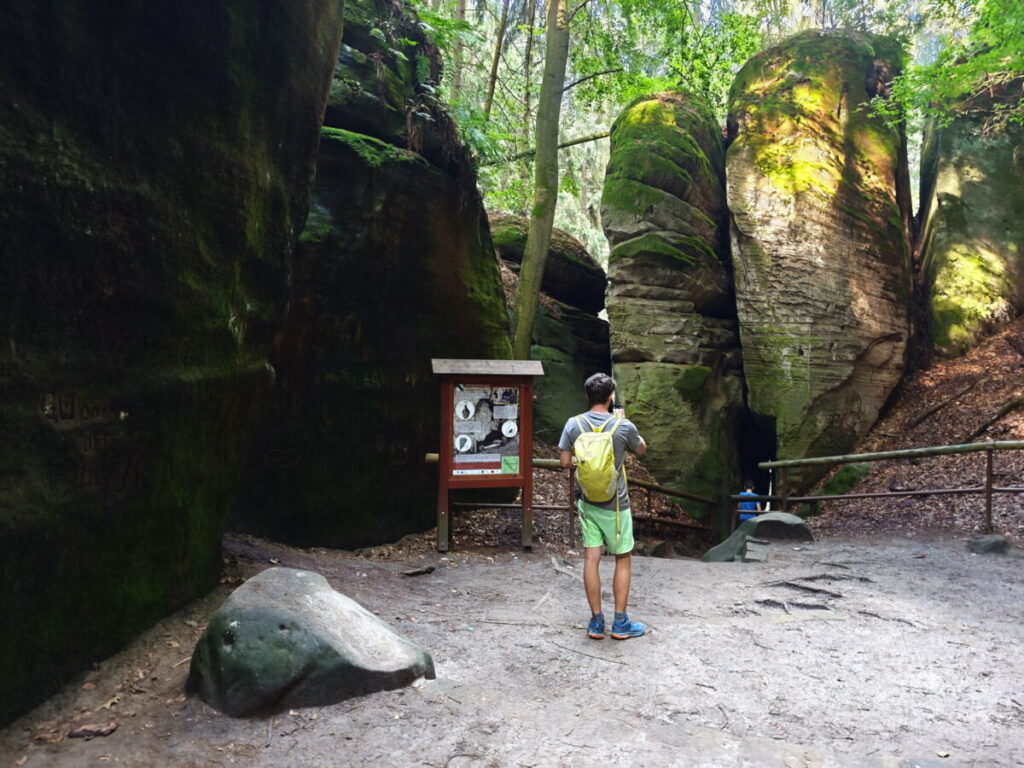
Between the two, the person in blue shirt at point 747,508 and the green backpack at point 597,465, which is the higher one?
the green backpack at point 597,465

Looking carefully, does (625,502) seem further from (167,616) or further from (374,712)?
(167,616)

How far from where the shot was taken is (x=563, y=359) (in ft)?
43.7

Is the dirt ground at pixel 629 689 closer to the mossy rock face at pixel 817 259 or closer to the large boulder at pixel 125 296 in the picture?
the large boulder at pixel 125 296

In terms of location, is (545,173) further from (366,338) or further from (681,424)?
(366,338)

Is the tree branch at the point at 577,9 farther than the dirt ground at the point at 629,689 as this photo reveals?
Yes

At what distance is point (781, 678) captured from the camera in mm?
3674

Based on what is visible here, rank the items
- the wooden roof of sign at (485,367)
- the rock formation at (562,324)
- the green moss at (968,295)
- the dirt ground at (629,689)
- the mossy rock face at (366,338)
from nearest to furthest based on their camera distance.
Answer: the dirt ground at (629,689), the mossy rock face at (366,338), the wooden roof of sign at (485,367), the rock formation at (562,324), the green moss at (968,295)

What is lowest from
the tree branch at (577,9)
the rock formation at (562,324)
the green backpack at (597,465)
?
the green backpack at (597,465)

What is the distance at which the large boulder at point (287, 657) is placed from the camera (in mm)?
3057

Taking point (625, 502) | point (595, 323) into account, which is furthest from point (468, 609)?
point (595, 323)

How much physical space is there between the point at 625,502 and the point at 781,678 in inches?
51.7

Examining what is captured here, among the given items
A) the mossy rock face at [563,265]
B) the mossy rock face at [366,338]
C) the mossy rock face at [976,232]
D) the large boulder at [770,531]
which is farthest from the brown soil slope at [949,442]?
the mossy rock face at [563,265]

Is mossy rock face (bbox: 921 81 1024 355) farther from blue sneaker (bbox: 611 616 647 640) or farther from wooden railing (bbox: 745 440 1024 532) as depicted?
blue sneaker (bbox: 611 616 647 640)

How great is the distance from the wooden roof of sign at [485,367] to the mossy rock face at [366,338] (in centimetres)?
92
